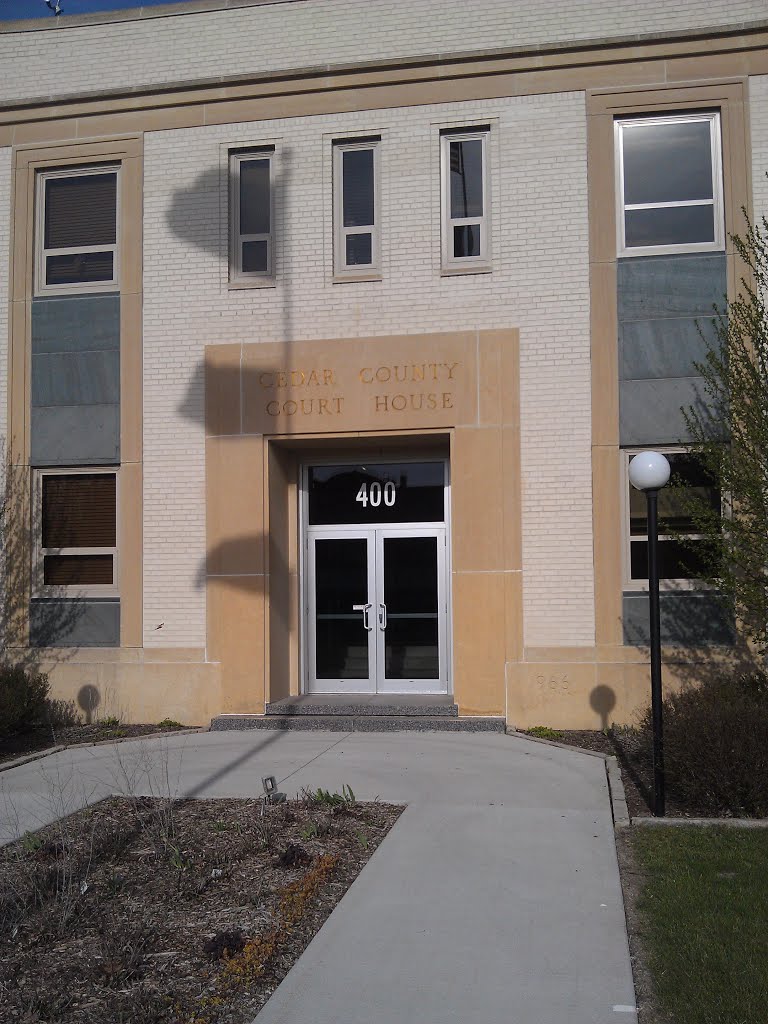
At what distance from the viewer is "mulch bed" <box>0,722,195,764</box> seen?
12.0 m

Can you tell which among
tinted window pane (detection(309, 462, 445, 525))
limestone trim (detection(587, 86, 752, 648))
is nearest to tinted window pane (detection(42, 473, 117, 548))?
tinted window pane (detection(309, 462, 445, 525))

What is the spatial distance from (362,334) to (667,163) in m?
4.39

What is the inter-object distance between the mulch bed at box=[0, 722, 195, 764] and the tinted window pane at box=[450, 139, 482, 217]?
25.1 feet

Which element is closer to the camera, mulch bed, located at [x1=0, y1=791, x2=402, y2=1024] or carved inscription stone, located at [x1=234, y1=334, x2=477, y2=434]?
mulch bed, located at [x1=0, y1=791, x2=402, y2=1024]

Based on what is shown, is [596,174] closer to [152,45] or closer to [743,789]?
[152,45]

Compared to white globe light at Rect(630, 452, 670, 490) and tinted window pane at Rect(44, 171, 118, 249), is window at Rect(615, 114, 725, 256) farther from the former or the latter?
tinted window pane at Rect(44, 171, 118, 249)

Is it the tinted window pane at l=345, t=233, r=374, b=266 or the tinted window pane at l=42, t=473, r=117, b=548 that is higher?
the tinted window pane at l=345, t=233, r=374, b=266

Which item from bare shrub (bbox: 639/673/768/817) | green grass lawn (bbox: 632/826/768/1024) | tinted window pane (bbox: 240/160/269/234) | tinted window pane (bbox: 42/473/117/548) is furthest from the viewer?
tinted window pane (bbox: 42/473/117/548)

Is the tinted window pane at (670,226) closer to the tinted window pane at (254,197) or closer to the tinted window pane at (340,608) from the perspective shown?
the tinted window pane at (254,197)

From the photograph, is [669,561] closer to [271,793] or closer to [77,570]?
[271,793]

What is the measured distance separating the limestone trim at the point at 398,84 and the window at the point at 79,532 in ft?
15.8

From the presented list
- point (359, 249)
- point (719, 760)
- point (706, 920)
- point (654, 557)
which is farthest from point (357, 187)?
point (706, 920)

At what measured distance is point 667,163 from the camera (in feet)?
42.0

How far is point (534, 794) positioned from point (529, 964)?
397 centimetres
